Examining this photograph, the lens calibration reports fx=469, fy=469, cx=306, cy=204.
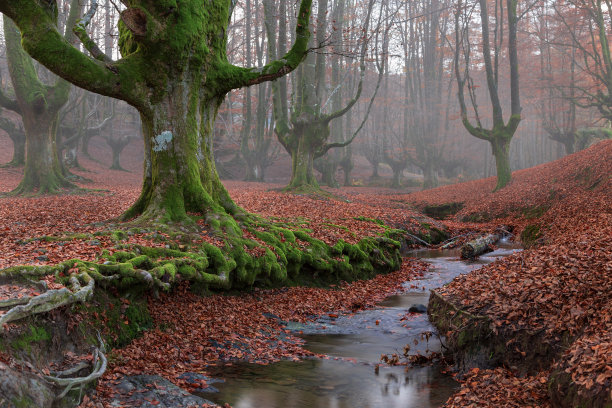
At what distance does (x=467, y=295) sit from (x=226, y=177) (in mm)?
34585

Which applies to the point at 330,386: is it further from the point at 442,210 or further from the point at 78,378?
the point at 442,210

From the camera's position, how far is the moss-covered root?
4.29 m

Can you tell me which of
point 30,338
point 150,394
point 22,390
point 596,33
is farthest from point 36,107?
point 596,33

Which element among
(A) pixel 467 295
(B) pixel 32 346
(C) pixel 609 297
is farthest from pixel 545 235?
(B) pixel 32 346

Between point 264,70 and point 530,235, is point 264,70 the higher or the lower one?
the higher one

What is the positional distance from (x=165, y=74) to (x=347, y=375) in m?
6.53

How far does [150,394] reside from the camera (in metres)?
4.77

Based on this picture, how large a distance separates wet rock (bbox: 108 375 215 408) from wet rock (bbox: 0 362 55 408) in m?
0.64

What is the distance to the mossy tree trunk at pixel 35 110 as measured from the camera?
17.9 m

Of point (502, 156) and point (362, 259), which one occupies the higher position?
point (502, 156)

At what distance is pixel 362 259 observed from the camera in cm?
1148

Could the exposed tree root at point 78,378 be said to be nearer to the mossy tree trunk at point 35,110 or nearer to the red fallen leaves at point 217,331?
the red fallen leaves at point 217,331

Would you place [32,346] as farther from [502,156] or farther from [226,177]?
[226,177]

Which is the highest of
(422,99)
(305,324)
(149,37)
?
(422,99)
